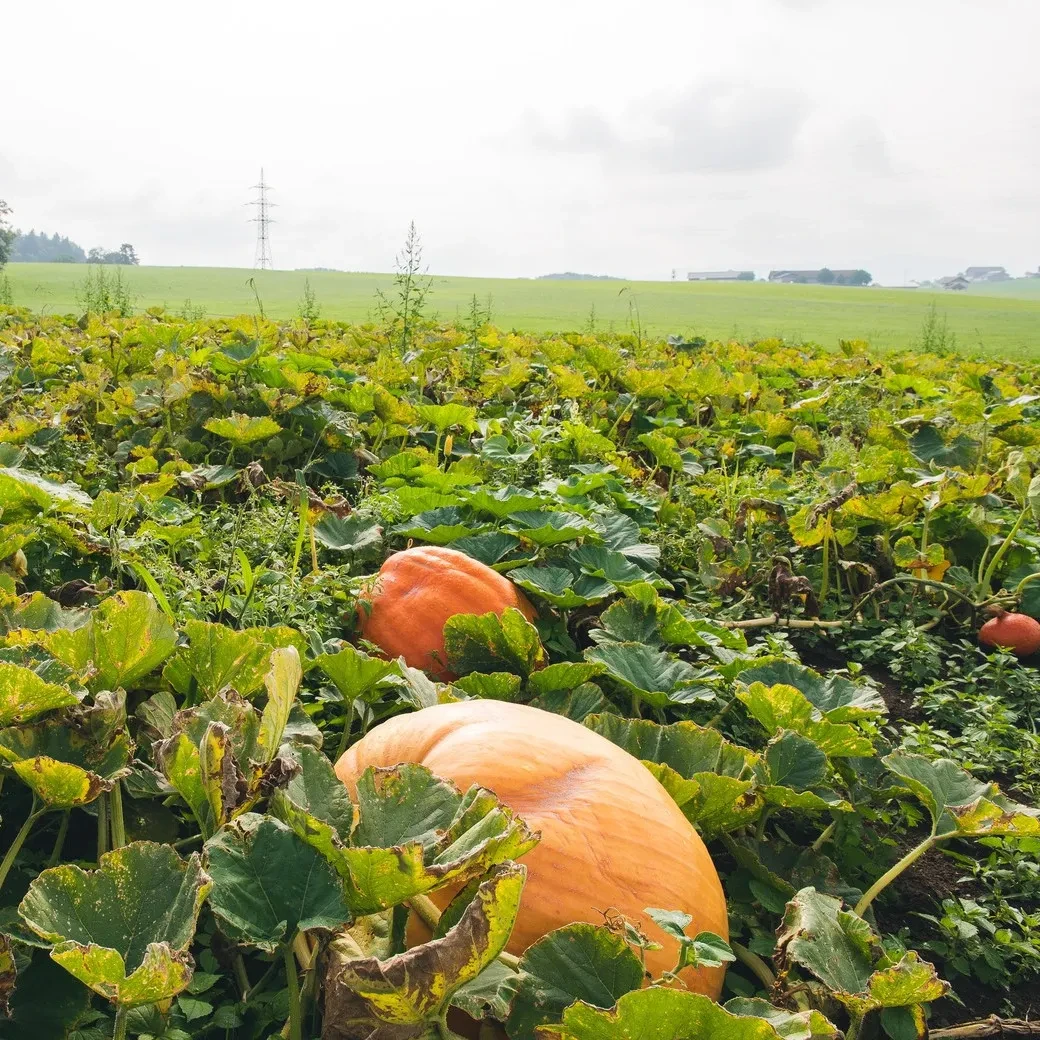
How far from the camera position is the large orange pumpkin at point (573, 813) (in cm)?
126

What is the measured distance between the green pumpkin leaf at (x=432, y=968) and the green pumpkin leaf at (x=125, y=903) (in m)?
0.19

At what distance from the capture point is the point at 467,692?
1837mm

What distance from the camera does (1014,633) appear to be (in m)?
2.88

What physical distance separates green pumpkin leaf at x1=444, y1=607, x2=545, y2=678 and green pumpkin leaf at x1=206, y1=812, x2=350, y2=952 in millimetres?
907

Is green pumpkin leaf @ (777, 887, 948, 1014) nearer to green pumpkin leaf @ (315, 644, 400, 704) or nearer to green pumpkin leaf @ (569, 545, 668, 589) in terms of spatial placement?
green pumpkin leaf @ (315, 644, 400, 704)

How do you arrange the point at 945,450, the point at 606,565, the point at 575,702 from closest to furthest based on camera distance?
the point at 575,702, the point at 606,565, the point at 945,450

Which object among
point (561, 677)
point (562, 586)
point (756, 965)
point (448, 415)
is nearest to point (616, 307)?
point (448, 415)

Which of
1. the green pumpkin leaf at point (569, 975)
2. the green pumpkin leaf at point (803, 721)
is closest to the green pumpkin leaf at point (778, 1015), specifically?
the green pumpkin leaf at point (569, 975)

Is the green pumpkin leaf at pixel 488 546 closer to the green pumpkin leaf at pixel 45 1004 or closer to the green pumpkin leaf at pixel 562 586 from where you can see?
the green pumpkin leaf at pixel 562 586

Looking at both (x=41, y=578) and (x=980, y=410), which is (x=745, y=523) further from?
(x=41, y=578)

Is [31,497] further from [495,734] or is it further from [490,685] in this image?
[495,734]

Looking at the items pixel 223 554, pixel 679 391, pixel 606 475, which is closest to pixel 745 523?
pixel 606 475

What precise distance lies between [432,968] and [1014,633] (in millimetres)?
2576

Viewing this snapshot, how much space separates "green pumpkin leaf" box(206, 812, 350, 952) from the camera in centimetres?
100
